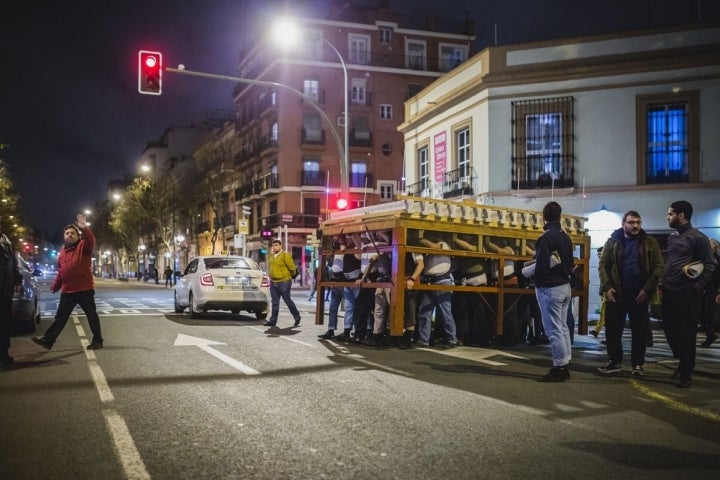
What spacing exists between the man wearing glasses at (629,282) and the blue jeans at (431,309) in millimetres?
2835

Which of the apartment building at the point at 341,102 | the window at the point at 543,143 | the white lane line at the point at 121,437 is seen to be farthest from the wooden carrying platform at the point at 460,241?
the apartment building at the point at 341,102

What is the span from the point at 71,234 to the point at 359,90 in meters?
47.4

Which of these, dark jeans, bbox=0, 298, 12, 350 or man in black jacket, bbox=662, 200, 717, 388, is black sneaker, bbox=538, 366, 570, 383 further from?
dark jeans, bbox=0, 298, 12, 350

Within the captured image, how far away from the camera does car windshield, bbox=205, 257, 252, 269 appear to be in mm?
16141

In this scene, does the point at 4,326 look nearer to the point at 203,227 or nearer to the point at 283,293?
the point at 283,293

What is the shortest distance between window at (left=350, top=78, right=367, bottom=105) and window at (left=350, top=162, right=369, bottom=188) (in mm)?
5022

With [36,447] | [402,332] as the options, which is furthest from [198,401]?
[402,332]

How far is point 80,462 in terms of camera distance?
4.18m

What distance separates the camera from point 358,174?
55.1 m

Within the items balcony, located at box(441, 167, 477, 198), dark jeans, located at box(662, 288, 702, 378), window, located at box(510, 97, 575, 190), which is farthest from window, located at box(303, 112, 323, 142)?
dark jeans, located at box(662, 288, 702, 378)

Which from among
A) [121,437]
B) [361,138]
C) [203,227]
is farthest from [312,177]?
[121,437]

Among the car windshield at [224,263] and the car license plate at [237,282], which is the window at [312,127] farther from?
the car license plate at [237,282]

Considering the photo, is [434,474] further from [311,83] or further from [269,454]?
[311,83]

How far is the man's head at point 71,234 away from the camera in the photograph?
9531 mm
